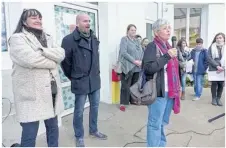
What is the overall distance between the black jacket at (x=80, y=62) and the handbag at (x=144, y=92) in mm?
669

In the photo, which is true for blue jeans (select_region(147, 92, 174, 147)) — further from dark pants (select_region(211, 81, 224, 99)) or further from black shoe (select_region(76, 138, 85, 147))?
dark pants (select_region(211, 81, 224, 99))

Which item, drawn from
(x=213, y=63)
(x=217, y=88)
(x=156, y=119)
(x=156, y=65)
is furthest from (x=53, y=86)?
(x=217, y=88)

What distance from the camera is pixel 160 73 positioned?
2605 millimetres

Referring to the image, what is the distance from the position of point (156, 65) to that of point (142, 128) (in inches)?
66.0

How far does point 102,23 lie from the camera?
17.0 ft

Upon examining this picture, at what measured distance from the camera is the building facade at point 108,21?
10.4 feet

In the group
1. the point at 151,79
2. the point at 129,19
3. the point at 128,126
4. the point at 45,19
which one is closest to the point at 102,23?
the point at 129,19

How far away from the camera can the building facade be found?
318 cm

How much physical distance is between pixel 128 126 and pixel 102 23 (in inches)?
90.0

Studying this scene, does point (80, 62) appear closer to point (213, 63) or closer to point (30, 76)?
point (30, 76)

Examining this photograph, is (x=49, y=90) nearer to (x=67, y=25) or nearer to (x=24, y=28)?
(x=24, y=28)

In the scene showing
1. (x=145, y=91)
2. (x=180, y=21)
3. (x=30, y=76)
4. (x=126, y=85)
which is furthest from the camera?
(x=180, y=21)

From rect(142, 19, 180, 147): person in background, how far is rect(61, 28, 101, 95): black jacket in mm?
760

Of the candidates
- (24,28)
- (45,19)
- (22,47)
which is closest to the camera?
(22,47)
